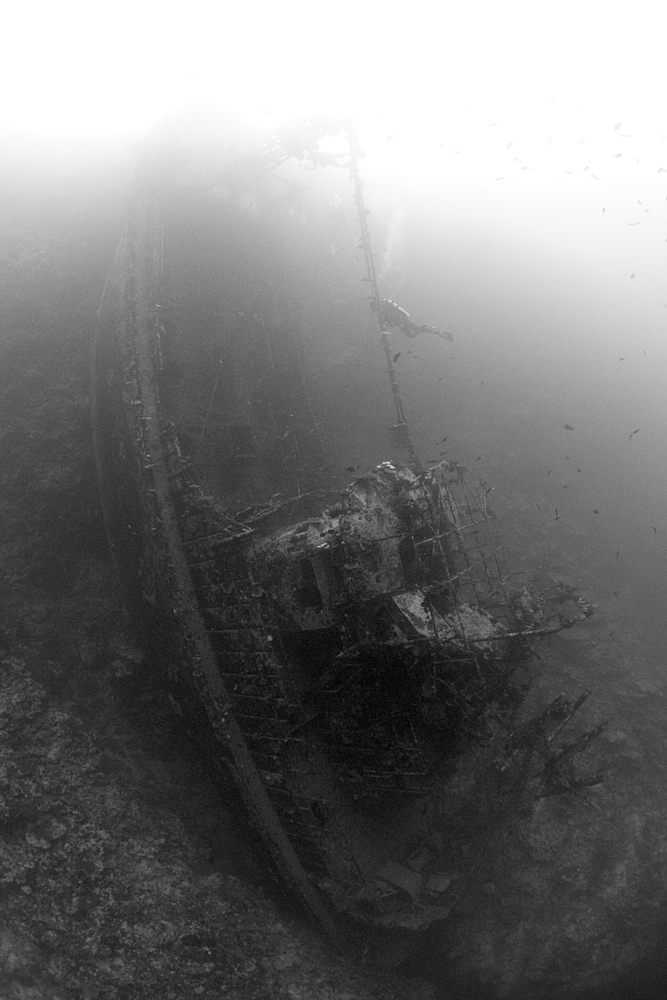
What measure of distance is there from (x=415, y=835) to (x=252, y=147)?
381 inches

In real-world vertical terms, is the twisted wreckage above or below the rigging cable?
below

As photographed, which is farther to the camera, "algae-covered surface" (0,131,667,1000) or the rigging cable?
the rigging cable

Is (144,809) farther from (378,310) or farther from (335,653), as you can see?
(378,310)

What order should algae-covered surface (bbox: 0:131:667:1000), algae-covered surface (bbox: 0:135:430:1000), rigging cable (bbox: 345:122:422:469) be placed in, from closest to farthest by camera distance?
algae-covered surface (bbox: 0:135:430:1000) → algae-covered surface (bbox: 0:131:667:1000) → rigging cable (bbox: 345:122:422:469)

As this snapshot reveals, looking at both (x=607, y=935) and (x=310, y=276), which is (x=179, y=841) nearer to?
(x=607, y=935)

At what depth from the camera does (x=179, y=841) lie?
565 cm

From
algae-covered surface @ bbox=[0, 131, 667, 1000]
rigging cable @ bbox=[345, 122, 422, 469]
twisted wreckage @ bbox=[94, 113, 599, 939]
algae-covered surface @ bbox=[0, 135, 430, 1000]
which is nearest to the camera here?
algae-covered surface @ bbox=[0, 135, 430, 1000]

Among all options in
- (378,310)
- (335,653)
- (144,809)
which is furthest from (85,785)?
(378,310)

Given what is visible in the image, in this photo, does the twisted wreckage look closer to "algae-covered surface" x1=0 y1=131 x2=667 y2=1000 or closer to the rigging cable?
"algae-covered surface" x1=0 y1=131 x2=667 y2=1000

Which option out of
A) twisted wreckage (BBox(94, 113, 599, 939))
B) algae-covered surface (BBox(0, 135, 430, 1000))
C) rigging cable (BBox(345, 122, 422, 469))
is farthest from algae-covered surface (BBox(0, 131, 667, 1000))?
rigging cable (BBox(345, 122, 422, 469))

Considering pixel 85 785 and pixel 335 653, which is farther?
pixel 85 785

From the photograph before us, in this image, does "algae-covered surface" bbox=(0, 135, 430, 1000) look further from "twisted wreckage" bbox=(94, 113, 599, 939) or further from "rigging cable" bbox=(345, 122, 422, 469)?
"rigging cable" bbox=(345, 122, 422, 469)

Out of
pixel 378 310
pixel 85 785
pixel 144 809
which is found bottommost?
pixel 144 809

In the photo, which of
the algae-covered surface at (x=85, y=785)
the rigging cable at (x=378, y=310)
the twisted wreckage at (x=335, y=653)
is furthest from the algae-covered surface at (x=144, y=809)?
the rigging cable at (x=378, y=310)
